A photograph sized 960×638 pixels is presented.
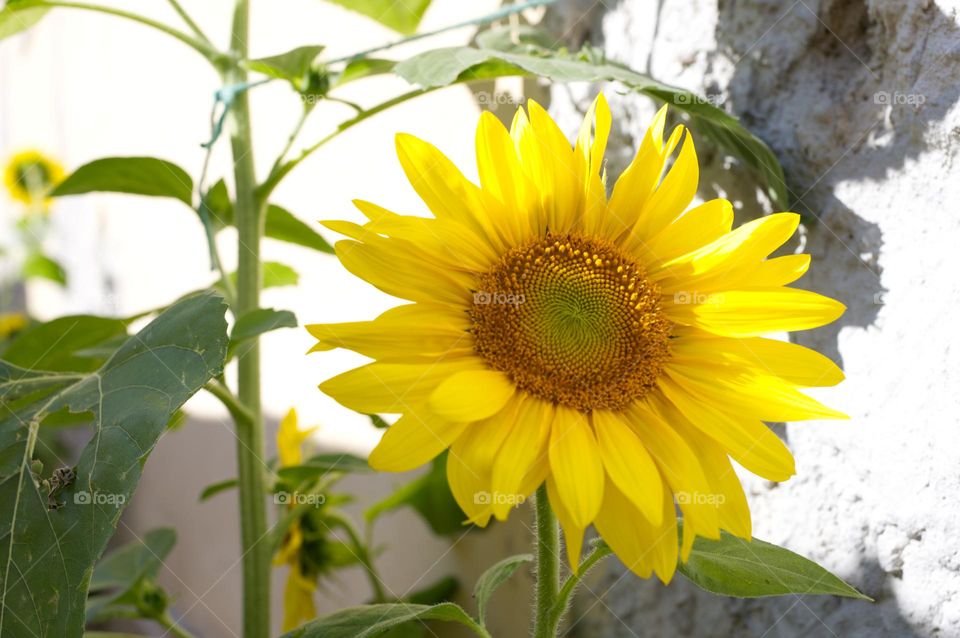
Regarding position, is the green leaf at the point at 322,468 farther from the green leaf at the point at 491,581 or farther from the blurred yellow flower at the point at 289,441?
the green leaf at the point at 491,581

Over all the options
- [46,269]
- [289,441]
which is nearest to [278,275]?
[289,441]

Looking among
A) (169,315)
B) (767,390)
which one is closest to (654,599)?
(767,390)

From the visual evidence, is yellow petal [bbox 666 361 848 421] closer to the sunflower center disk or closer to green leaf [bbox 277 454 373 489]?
the sunflower center disk

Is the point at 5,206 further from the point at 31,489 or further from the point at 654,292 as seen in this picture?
the point at 654,292

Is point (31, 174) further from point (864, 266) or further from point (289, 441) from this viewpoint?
point (864, 266)

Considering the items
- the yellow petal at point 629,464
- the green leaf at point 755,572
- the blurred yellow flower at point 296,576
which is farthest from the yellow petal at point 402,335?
the blurred yellow flower at point 296,576

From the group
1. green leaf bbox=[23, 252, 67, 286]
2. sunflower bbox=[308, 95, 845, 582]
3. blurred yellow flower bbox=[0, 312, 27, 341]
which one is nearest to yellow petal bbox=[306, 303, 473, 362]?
sunflower bbox=[308, 95, 845, 582]
